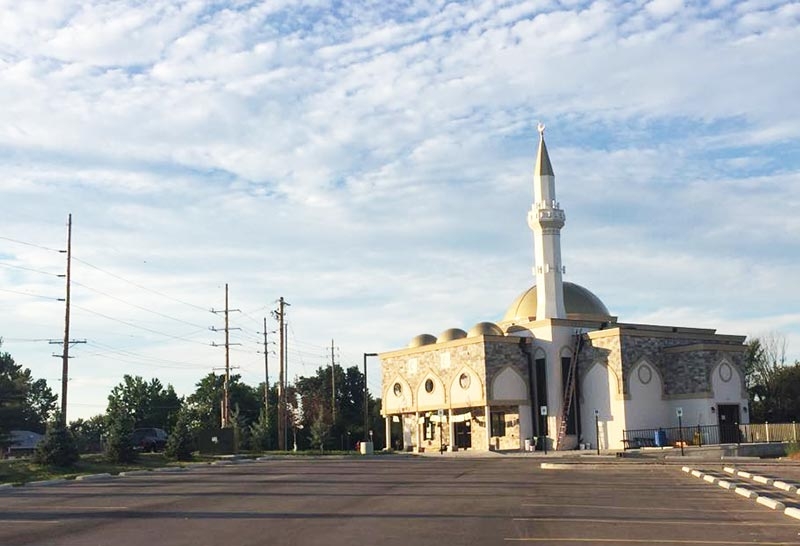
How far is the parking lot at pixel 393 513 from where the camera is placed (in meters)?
12.7

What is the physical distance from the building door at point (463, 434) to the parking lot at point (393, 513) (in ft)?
113

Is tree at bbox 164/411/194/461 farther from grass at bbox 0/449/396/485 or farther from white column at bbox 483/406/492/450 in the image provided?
white column at bbox 483/406/492/450

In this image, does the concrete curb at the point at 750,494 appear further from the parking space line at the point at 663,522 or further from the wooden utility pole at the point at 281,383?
the wooden utility pole at the point at 281,383

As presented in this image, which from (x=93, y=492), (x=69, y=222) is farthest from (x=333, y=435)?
(x=93, y=492)

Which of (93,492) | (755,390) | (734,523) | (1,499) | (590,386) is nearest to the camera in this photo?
(734,523)

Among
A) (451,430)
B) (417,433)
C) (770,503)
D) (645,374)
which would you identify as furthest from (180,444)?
(770,503)

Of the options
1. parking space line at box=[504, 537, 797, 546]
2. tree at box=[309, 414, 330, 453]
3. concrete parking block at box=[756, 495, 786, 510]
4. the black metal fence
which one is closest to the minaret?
the black metal fence

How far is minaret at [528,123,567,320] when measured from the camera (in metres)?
60.0

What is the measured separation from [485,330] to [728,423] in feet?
54.8

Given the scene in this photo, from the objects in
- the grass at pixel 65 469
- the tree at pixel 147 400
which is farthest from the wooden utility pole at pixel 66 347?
the tree at pixel 147 400

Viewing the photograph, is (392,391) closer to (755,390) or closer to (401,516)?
(755,390)

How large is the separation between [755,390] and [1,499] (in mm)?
67464

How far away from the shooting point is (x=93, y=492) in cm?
2241

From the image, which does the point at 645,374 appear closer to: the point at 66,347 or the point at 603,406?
the point at 603,406
